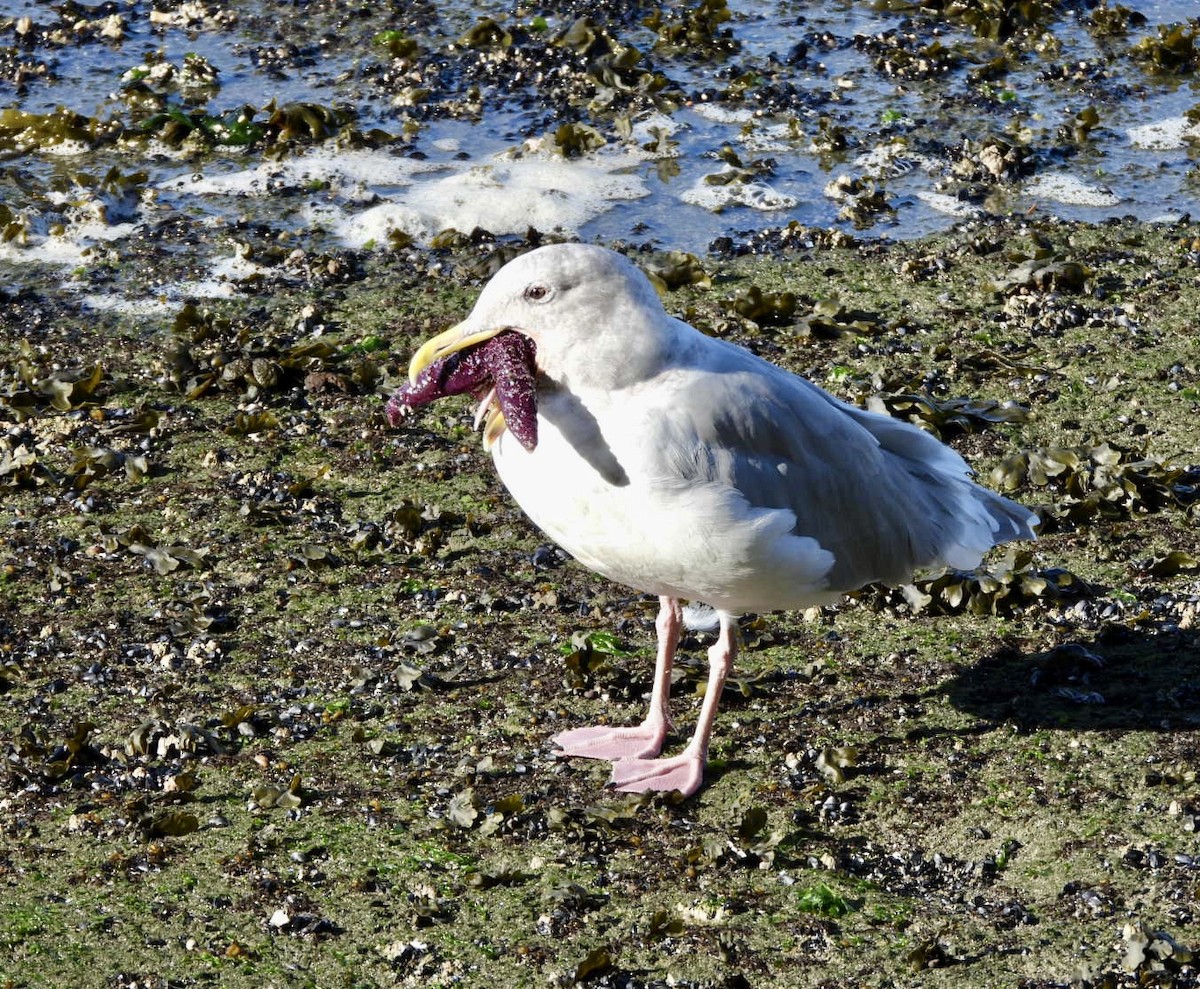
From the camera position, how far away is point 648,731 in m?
5.69

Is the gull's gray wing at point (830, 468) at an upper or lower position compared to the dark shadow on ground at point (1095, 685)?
upper

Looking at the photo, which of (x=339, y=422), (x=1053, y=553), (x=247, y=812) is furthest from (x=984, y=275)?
(x=247, y=812)

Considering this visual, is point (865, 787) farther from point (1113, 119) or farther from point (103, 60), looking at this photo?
point (103, 60)

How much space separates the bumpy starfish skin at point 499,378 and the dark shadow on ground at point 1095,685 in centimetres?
215

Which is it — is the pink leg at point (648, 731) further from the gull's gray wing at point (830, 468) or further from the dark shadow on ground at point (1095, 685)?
the dark shadow on ground at point (1095, 685)

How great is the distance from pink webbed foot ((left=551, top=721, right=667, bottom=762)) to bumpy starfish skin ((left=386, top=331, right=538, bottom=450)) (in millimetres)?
1333

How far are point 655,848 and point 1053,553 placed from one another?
8.25 feet

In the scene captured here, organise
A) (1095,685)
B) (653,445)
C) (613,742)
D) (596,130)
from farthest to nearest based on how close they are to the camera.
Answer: (596,130) < (1095,685) < (613,742) < (653,445)

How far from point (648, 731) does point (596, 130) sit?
6351 mm

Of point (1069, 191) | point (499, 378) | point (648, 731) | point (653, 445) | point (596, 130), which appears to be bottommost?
point (596, 130)

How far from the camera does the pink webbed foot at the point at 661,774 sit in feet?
17.7

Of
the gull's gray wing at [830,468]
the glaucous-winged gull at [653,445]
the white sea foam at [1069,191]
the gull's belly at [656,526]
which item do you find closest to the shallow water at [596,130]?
the white sea foam at [1069,191]

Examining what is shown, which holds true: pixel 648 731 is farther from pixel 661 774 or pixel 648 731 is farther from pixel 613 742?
pixel 661 774


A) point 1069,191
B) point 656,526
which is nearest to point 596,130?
point 1069,191
